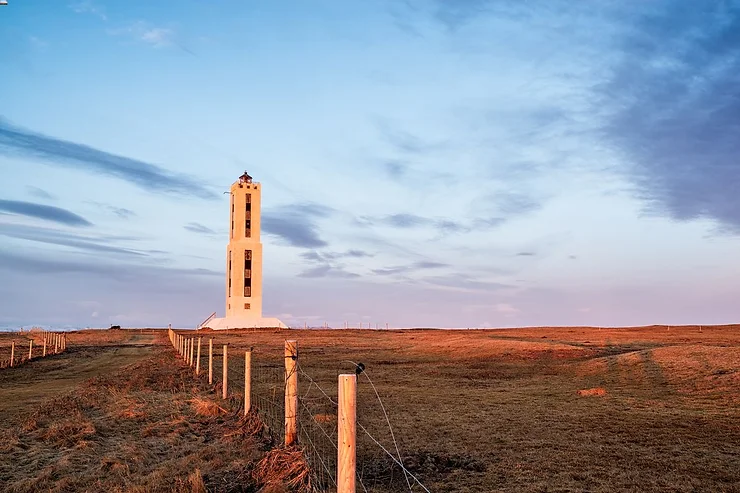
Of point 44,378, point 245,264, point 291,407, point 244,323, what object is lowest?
point 44,378

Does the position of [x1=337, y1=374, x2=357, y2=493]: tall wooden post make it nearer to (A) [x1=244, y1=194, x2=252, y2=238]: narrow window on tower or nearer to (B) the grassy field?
(B) the grassy field

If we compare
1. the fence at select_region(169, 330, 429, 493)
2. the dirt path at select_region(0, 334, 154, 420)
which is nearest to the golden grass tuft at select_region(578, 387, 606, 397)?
the fence at select_region(169, 330, 429, 493)

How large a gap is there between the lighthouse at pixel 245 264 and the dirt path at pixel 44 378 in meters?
36.5

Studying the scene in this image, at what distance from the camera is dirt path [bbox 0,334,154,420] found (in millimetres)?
17656

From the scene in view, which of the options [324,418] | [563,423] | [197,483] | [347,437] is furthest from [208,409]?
[347,437]

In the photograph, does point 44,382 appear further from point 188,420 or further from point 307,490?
point 307,490

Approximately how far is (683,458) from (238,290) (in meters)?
69.8

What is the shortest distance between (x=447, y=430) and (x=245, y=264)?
67038 mm

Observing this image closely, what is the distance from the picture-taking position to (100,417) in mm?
13312

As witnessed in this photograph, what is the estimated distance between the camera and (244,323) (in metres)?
75.6

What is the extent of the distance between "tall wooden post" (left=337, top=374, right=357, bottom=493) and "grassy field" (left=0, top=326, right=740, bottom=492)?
278 centimetres

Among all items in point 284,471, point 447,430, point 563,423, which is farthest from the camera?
point 563,423

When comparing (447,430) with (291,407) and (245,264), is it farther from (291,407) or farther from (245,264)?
(245,264)

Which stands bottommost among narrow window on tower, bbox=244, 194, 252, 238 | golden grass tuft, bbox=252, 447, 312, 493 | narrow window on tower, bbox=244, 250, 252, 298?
golden grass tuft, bbox=252, 447, 312, 493
